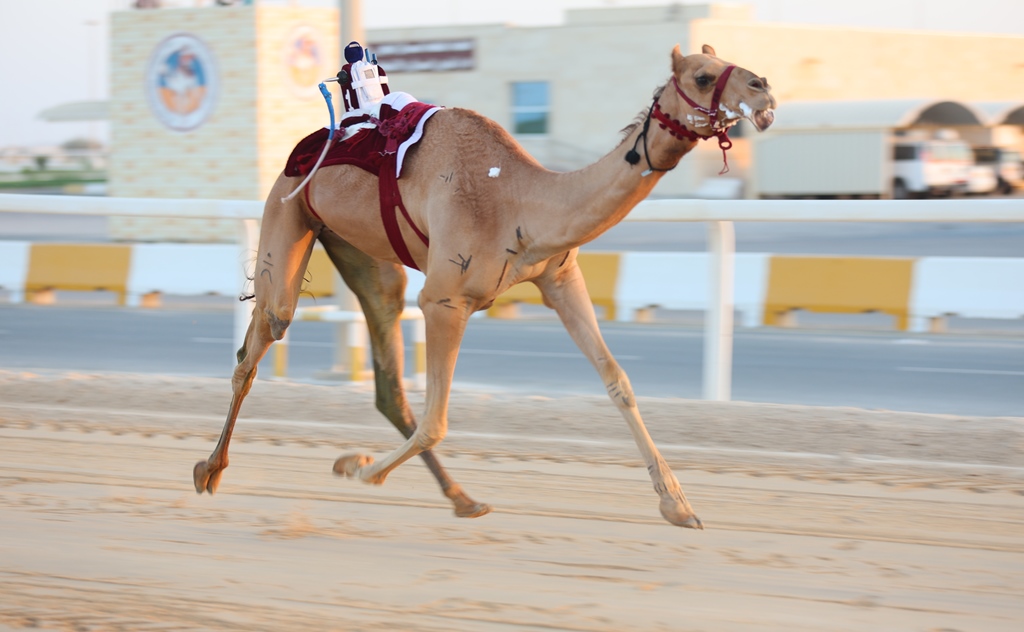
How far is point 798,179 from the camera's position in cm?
4031

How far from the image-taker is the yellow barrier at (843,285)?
42.8 ft

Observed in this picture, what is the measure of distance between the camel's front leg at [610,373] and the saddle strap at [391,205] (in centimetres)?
56

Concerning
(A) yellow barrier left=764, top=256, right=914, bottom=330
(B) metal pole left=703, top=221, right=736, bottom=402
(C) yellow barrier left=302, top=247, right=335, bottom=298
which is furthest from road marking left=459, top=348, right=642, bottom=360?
(B) metal pole left=703, top=221, right=736, bottom=402

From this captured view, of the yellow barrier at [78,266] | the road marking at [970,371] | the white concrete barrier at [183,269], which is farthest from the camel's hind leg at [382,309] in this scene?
the yellow barrier at [78,266]

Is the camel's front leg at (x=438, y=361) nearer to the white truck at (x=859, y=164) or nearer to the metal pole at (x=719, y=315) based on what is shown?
the metal pole at (x=719, y=315)

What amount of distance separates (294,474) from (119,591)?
1.91 m

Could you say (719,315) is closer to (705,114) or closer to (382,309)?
(382,309)

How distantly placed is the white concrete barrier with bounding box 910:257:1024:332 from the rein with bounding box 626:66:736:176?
26.9 feet

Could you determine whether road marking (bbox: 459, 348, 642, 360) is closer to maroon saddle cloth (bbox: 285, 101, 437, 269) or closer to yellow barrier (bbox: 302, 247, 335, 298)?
yellow barrier (bbox: 302, 247, 335, 298)

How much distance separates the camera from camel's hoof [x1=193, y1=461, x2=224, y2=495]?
6094 millimetres

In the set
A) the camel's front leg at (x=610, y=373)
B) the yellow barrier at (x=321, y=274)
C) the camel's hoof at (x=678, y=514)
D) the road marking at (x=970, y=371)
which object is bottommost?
the road marking at (x=970, y=371)

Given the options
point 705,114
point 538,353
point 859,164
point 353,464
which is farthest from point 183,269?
point 859,164

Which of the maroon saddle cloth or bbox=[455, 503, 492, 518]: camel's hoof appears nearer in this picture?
the maroon saddle cloth

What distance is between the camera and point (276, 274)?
5.95 meters
